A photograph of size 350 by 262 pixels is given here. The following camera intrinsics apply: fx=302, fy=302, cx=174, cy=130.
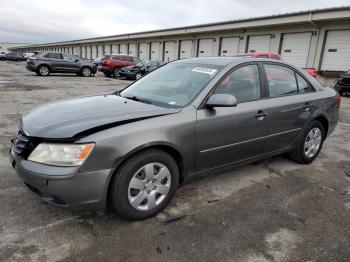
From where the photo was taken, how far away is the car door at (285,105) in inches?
148

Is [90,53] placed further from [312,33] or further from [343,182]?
[343,182]

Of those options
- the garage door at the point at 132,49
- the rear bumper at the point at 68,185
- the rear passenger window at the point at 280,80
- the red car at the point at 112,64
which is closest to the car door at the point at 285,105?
the rear passenger window at the point at 280,80

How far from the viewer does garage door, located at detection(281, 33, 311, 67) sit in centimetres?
1945

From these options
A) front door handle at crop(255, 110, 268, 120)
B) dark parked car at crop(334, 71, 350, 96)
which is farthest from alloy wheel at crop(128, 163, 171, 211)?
dark parked car at crop(334, 71, 350, 96)

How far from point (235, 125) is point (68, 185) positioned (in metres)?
1.83

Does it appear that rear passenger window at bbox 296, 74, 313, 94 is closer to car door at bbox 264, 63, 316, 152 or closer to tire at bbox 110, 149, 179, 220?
car door at bbox 264, 63, 316, 152

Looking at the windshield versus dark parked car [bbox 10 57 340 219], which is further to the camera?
the windshield

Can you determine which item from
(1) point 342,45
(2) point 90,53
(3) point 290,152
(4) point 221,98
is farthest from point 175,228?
(2) point 90,53

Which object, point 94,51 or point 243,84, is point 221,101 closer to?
point 243,84

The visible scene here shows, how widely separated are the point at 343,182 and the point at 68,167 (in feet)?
11.3

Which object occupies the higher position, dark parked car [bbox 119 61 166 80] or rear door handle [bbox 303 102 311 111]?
rear door handle [bbox 303 102 311 111]

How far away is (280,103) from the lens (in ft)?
12.5

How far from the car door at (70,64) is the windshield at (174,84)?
1795 centimetres

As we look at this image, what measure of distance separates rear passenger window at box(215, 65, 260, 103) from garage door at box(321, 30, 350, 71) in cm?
1693
